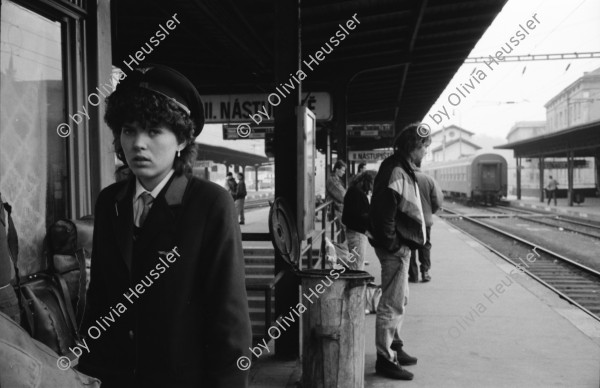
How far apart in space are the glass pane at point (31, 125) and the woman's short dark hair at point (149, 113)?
171cm

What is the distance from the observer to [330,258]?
730 cm

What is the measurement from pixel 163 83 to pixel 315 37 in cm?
681

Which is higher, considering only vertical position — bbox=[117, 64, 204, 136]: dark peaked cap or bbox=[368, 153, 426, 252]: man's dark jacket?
bbox=[117, 64, 204, 136]: dark peaked cap

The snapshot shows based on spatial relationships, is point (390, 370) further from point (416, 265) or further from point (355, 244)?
point (416, 265)

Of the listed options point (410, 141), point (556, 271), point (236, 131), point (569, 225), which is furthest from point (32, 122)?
point (569, 225)

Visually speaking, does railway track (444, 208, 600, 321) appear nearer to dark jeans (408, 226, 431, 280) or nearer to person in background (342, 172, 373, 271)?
dark jeans (408, 226, 431, 280)

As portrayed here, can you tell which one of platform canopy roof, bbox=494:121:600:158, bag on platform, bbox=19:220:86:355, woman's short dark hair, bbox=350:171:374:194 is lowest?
bag on platform, bbox=19:220:86:355

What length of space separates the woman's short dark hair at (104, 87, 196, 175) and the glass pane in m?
1.71

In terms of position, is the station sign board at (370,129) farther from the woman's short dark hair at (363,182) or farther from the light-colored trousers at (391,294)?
the light-colored trousers at (391,294)

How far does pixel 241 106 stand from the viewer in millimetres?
8656

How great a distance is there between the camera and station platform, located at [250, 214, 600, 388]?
177 inches

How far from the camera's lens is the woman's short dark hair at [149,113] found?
1.70m

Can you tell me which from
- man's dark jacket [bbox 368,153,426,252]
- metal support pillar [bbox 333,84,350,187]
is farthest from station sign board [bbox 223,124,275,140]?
man's dark jacket [bbox 368,153,426,252]

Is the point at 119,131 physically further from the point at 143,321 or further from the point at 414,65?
the point at 414,65
